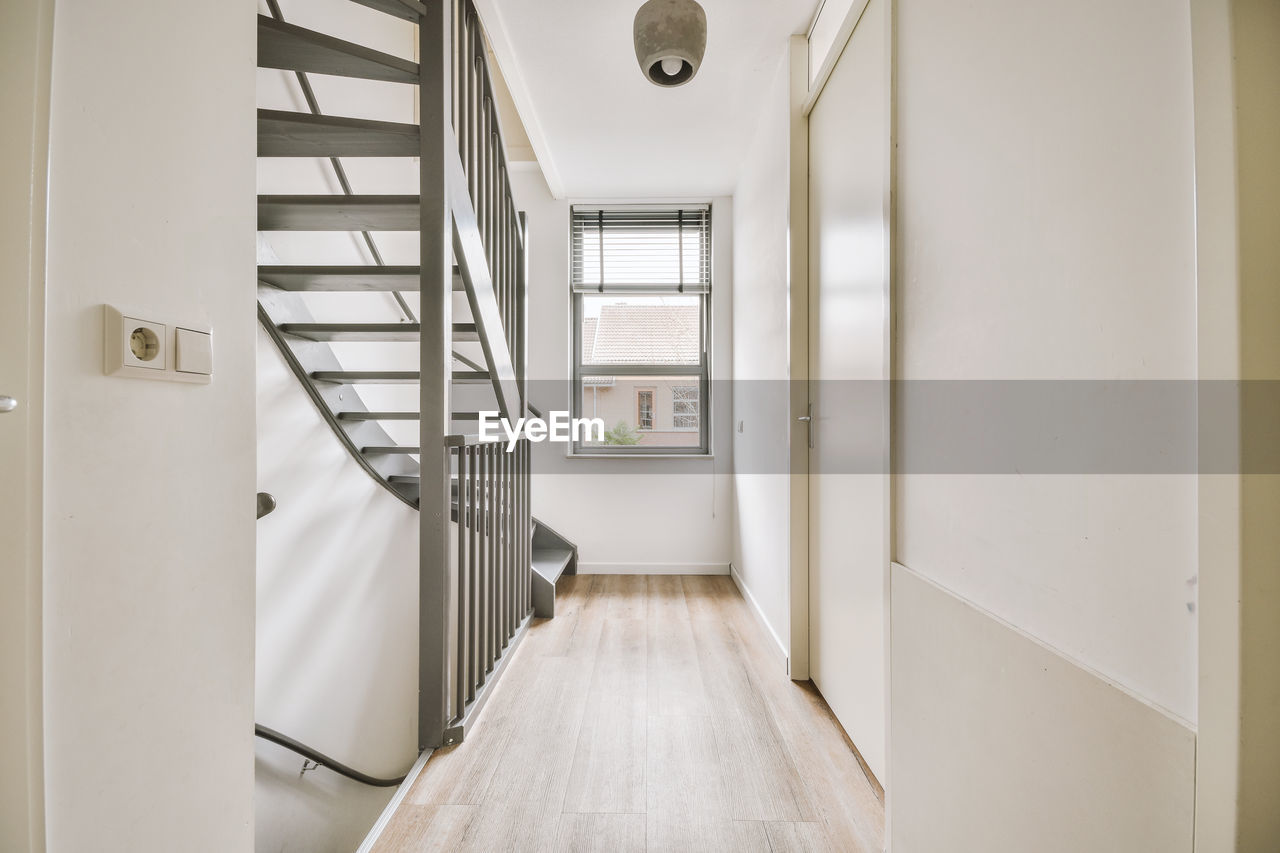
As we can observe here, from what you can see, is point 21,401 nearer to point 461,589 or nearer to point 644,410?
point 461,589

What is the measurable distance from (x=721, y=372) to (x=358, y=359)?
2.31m

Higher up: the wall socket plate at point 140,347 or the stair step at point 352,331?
the stair step at point 352,331

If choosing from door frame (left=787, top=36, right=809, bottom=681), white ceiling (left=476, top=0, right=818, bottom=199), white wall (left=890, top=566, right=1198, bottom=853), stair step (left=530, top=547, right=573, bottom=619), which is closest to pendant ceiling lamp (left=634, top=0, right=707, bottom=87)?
white ceiling (left=476, top=0, right=818, bottom=199)

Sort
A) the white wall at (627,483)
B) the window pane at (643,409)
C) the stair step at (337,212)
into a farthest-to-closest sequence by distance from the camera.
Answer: the window pane at (643,409) → the white wall at (627,483) → the stair step at (337,212)

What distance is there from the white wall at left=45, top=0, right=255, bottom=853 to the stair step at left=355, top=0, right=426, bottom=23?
78cm

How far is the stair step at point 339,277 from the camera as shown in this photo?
1.70m

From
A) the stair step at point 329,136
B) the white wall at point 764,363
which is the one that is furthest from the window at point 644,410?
the stair step at point 329,136

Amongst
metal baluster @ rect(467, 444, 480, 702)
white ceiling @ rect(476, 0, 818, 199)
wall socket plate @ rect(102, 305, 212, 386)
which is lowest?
metal baluster @ rect(467, 444, 480, 702)

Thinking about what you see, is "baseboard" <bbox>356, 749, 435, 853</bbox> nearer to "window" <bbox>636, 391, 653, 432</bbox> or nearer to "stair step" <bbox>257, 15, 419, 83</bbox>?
"stair step" <bbox>257, 15, 419, 83</bbox>

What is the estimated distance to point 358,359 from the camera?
8.16 feet

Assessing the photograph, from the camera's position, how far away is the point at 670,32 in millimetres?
1654

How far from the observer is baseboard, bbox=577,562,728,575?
13.0 feet

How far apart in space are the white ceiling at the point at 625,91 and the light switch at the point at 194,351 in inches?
72.7

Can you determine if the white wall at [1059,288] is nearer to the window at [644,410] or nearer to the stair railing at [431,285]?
the stair railing at [431,285]
